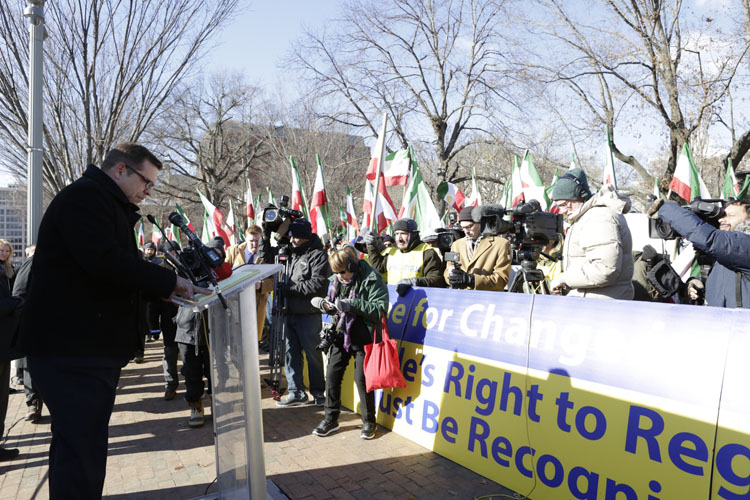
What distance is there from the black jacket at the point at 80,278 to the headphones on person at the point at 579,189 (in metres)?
3.11

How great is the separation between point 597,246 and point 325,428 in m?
2.99

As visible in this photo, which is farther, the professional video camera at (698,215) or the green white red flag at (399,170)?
the green white red flag at (399,170)

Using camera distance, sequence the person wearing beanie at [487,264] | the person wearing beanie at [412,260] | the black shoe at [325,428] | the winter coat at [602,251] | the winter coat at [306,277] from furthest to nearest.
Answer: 1. the person wearing beanie at [412,260]
2. the winter coat at [306,277]
3. the person wearing beanie at [487,264]
4. the black shoe at [325,428]
5. the winter coat at [602,251]

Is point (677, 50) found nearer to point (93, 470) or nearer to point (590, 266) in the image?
point (590, 266)

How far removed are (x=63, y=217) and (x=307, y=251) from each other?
382cm

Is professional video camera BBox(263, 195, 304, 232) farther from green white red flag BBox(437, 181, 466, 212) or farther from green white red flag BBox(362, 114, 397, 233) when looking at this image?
green white red flag BBox(437, 181, 466, 212)

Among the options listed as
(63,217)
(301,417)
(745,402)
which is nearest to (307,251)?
(301,417)

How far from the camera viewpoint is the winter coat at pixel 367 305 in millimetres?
4832

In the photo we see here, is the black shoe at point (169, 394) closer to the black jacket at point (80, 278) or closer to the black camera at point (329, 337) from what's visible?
the black camera at point (329, 337)

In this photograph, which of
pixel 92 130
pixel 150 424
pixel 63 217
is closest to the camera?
pixel 63 217

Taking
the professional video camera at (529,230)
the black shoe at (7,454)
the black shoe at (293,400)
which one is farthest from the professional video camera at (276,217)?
the black shoe at (7,454)

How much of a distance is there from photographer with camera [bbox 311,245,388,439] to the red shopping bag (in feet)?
0.41

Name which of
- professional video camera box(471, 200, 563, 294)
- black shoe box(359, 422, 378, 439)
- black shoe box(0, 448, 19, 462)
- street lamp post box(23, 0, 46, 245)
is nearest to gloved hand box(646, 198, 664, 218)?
professional video camera box(471, 200, 563, 294)

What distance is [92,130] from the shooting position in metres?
12.0
